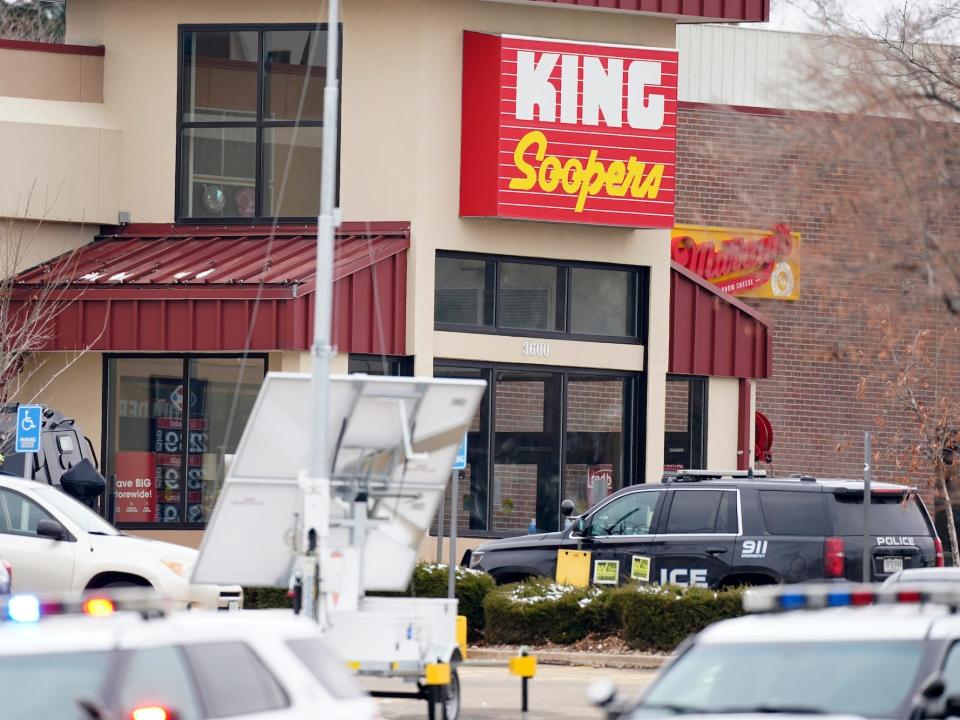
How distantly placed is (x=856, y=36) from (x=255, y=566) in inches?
245

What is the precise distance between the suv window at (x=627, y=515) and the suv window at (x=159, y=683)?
47.2ft

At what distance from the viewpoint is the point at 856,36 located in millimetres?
14523

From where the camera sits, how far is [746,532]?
828 inches

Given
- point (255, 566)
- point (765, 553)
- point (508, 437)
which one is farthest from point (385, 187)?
point (255, 566)

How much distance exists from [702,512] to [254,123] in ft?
33.5

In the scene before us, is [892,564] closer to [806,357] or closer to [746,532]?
[746,532]

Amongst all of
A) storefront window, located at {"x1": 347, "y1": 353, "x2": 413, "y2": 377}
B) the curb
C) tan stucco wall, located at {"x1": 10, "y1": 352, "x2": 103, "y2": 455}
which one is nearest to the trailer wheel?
the curb

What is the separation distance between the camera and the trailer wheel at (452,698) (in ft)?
46.7

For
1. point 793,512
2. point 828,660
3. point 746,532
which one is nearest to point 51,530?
point 746,532

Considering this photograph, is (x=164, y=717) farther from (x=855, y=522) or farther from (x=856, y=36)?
(x=855, y=522)

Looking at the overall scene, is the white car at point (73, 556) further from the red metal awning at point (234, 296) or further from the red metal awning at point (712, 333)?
the red metal awning at point (712, 333)

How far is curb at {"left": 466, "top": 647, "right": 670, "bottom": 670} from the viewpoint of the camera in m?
19.9

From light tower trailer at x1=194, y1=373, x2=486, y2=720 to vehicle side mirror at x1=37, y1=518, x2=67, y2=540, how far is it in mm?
4741

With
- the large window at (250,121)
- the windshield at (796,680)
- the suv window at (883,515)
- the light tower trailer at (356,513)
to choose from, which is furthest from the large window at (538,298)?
the windshield at (796,680)
